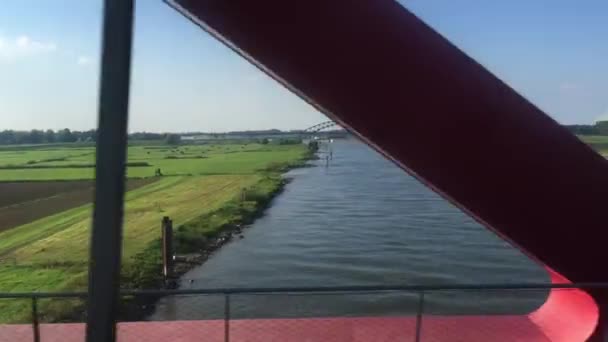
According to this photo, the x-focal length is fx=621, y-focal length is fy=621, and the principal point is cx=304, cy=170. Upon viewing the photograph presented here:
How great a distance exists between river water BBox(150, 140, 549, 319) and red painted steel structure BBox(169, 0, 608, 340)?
7569 millimetres

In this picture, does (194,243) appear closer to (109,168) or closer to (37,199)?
(37,199)

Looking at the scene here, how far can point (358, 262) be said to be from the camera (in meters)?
22.1

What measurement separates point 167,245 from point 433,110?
14.4m

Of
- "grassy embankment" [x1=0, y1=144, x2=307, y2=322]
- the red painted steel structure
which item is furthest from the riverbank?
the red painted steel structure

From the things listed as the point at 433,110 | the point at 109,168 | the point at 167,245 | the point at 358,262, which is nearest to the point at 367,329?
the point at 433,110

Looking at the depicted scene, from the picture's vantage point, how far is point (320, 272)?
20.4m

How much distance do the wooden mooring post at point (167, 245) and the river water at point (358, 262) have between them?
2.60 feet

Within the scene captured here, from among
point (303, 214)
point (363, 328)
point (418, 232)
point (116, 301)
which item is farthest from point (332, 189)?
point (116, 301)

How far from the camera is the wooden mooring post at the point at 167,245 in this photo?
16.8 m

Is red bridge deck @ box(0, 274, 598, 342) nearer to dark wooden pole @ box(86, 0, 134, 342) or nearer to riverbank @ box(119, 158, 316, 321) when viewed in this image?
dark wooden pole @ box(86, 0, 134, 342)

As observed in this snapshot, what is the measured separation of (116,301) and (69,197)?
136 feet

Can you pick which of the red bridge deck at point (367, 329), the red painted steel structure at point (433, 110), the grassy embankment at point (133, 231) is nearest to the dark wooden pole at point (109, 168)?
the grassy embankment at point (133, 231)

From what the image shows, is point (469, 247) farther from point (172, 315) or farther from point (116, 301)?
point (116, 301)

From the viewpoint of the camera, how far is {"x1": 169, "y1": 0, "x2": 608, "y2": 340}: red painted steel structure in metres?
3.70
